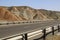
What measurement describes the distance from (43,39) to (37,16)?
14816 centimetres

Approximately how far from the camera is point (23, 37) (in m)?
9.53

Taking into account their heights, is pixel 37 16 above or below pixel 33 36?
below

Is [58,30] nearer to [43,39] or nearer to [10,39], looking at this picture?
[43,39]

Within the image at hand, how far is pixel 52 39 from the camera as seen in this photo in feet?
57.3

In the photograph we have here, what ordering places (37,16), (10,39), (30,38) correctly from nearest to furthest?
(10,39), (30,38), (37,16)

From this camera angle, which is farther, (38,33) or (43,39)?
(38,33)

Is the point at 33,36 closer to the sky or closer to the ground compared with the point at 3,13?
closer to the sky

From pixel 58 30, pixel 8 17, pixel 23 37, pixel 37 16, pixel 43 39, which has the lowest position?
pixel 37 16

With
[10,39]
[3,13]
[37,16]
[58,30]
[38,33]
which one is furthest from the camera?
[37,16]

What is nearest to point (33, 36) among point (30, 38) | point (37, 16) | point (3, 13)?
point (30, 38)

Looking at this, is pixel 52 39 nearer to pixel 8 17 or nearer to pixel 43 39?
pixel 43 39

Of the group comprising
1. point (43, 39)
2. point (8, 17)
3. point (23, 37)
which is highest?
point (23, 37)

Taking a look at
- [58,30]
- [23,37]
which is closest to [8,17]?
[58,30]

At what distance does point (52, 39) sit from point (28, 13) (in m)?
132
